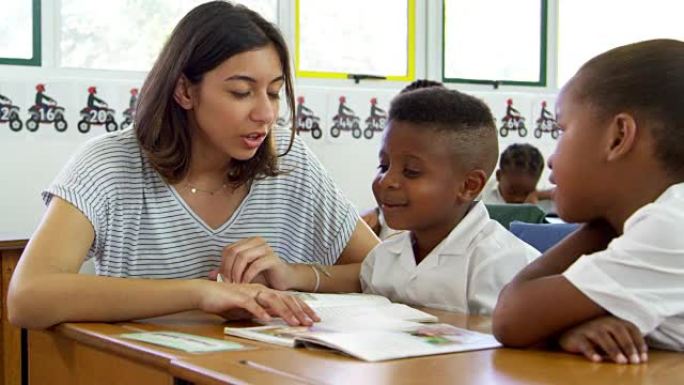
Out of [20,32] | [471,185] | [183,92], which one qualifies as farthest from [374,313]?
[20,32]

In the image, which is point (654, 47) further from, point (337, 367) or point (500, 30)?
point (500, 30)

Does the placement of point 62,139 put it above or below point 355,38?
below

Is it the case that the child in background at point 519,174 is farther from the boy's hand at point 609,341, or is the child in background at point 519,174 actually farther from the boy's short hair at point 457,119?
the boy's hand at point 609,341

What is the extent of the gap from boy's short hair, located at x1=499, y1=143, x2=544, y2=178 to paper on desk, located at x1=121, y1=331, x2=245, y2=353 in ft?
11.2

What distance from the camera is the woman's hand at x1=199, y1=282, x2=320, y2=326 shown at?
1.38 meters

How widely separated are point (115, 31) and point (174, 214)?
219 centimetres

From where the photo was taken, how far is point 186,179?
1853 mm

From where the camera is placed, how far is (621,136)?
1.12 m

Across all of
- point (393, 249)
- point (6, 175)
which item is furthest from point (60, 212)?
point (6, 175)

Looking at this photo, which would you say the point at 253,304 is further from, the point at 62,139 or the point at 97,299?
the point at 62,139

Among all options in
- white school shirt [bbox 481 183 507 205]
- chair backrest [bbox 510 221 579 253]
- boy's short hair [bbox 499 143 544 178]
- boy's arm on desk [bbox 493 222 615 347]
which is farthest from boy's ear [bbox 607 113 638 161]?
white school shirt [bbox 481 183 507 205]

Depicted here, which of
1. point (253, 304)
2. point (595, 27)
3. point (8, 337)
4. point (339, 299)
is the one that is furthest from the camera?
point (595, 27)

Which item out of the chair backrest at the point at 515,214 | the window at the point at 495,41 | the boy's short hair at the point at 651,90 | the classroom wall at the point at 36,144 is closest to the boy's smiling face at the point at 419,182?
the boy's short hair at the point at 651,90

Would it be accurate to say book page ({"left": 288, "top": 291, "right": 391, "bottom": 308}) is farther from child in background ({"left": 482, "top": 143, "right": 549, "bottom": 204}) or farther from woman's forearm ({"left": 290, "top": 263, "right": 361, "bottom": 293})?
child in background ({"left": 482, "top": 143, "right": 549, "bottom": 204})
